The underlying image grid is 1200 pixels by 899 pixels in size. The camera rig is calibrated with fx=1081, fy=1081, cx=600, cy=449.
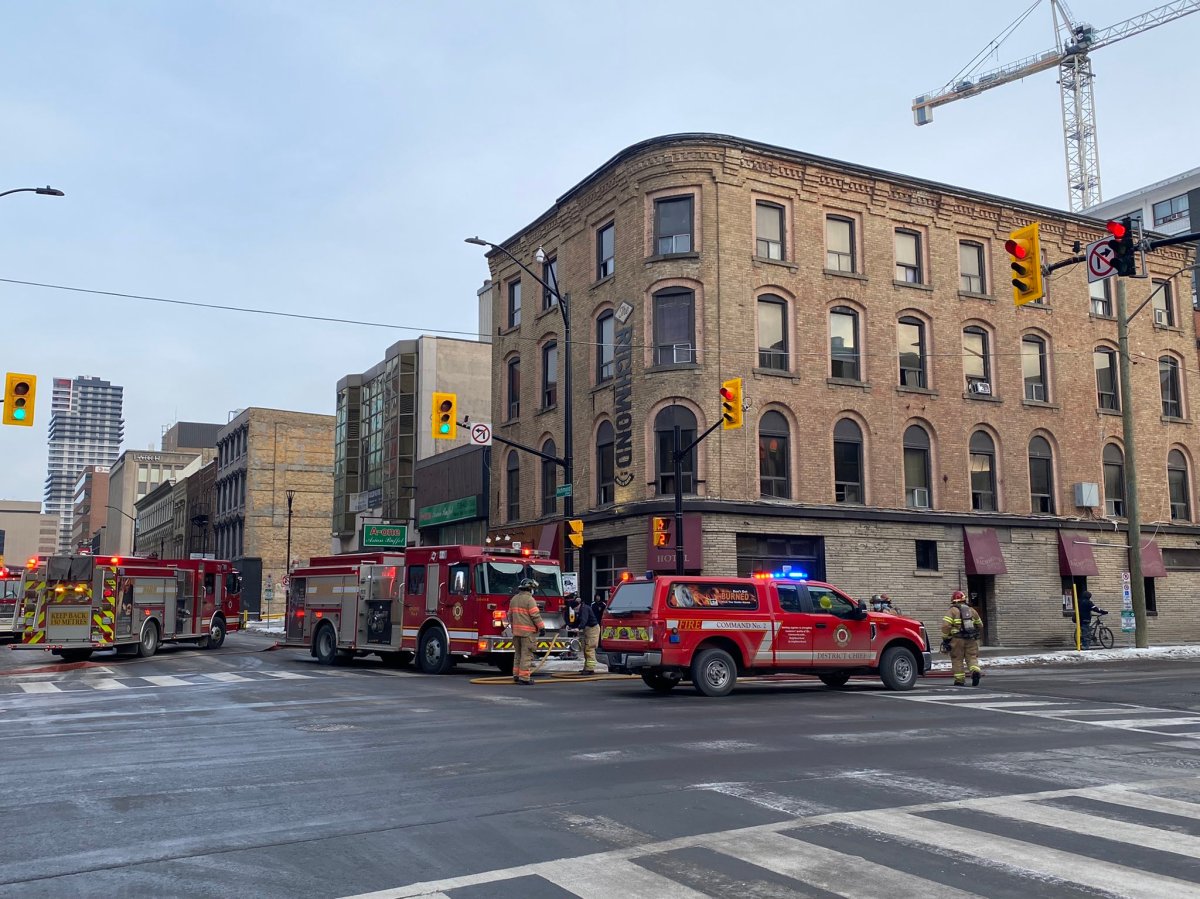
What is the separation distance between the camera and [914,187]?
112 feet

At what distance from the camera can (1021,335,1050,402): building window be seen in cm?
3556

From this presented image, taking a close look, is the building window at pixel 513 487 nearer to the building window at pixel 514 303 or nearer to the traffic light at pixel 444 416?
the building window at pixel 514 303

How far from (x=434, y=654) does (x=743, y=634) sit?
8.00 metres

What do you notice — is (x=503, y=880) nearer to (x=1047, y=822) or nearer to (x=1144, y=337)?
(x=1047, y=822)

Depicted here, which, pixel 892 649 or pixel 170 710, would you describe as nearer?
pixel 170 710

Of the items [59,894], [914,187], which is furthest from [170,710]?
[914,187]

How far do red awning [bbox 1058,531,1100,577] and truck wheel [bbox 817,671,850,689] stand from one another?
60.0 feet

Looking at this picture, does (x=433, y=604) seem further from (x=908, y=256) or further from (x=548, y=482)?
(x=908, y=256)

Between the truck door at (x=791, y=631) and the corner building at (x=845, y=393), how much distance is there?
1090 cm

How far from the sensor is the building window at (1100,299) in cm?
3734

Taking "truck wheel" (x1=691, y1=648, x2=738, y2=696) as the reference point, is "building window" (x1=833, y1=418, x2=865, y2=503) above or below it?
above

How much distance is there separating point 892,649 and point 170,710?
11.6 meters

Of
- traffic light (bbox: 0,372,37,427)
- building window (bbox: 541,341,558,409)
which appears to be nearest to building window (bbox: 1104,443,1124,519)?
building window (bbox: 541,341,558,409)

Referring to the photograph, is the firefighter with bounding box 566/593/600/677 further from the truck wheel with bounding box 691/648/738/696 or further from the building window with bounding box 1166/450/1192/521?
the building window with bounding box 1166/450/1192/521
